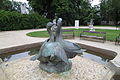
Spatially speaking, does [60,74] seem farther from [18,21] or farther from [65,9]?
[65,9]

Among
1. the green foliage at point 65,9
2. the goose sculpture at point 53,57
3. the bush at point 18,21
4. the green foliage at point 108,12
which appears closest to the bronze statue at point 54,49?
the goose sculpture at point 53,57

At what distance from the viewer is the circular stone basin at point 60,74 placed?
327cm

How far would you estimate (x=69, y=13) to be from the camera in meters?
22.3

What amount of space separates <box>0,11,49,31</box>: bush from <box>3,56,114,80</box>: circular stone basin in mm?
11740

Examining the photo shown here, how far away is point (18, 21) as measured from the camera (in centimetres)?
1550

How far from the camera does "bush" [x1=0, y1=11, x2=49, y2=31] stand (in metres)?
14.0

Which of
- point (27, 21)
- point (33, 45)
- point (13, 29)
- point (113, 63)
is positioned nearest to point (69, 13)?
point (27, 21)

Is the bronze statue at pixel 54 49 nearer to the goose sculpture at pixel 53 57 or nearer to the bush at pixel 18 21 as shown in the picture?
the goose sculpture at pixel 53 57

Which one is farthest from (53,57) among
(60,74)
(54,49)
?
(60,74)

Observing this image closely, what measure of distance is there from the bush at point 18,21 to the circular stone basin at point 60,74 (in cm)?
1174

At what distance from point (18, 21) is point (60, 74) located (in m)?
14.2

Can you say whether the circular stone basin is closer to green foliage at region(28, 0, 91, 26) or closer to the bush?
the bush


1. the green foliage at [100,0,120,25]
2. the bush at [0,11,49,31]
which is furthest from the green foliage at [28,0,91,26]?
the bush at [0,11,49,31]

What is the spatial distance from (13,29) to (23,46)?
995 cm
